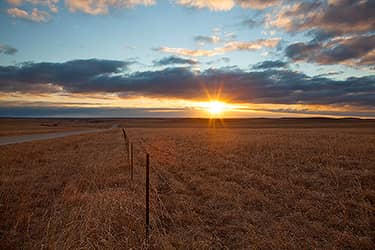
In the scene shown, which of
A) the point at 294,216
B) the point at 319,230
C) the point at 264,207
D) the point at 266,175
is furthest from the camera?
the point at 266,175

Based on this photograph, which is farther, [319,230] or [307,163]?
[307,163]

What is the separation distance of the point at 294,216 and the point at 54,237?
19.7 ft

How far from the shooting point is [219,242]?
18.0ft

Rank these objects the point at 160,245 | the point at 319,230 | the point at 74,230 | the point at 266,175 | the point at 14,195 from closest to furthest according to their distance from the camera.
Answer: the point at 160,245 → the point at 74,230 → the point at 319,230 → the point at 14,195 → the point at 266,175

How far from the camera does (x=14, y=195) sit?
8570 millimetres

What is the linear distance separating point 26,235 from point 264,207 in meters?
6.38

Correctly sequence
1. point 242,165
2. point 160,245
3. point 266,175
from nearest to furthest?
point 160,245 → point 266,175 → point 242,165

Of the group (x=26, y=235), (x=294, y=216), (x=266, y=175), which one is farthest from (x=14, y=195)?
(x=266, y=175)

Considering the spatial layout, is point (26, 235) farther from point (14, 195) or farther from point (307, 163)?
point (307, 163)

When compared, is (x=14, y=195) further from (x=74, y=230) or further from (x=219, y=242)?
(x=219, y=242)

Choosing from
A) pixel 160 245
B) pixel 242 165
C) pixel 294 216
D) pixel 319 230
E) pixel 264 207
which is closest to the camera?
pixel 160 245

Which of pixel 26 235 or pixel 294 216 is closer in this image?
pixel 26 235

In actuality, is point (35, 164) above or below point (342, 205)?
below

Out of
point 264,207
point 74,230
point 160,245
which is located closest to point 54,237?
point 74,230
